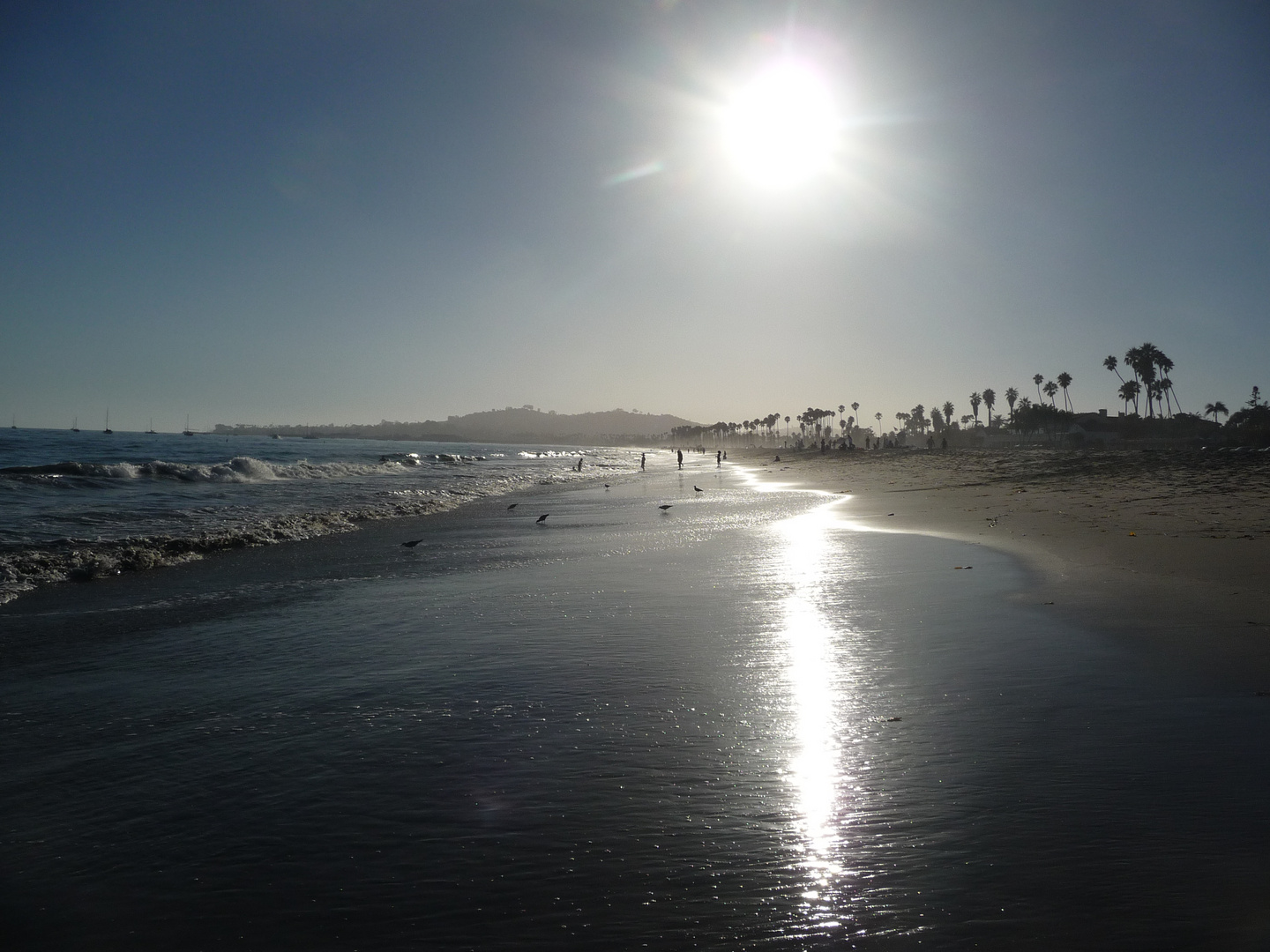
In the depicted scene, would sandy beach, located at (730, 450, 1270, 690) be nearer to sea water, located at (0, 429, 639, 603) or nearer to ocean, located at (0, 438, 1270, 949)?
ocean, located at (0, 438, 1270, 949)

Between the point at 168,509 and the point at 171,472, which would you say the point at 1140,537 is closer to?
the point at 168,509

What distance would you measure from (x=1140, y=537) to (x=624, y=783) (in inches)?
526

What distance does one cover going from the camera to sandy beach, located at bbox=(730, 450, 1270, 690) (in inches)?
286

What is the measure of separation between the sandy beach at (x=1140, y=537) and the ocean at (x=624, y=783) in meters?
0.83

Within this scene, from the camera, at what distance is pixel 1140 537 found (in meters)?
13.6

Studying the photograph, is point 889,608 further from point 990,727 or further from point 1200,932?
point 1200,932

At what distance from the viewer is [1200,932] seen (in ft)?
8.95

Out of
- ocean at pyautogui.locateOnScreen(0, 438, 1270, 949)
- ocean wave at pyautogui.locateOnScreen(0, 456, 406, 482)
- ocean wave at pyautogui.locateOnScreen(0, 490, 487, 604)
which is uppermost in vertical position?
ocean wave at pyautogui.locateOnScreen(0, 456, 406, 482)

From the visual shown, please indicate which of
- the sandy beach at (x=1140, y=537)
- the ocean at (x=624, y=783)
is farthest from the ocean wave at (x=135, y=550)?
the sandy beach at (x=1140, y=537)

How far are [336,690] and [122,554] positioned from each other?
934 centimetres

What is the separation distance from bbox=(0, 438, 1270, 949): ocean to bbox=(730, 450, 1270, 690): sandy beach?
834 millimetres

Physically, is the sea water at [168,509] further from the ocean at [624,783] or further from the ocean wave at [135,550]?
the ocean at [624,783]

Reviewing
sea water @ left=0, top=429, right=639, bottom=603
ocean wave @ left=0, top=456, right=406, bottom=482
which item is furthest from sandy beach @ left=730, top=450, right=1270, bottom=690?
ocean wave @ left=0, top=456, right=406, bottom=482

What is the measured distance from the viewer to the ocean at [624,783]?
2902 millimetres
